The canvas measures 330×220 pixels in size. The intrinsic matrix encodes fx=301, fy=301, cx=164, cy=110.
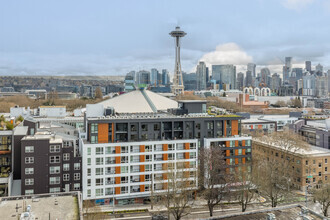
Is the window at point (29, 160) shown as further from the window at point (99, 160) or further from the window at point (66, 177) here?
the window at point (99, 160)

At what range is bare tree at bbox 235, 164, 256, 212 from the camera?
47.4m

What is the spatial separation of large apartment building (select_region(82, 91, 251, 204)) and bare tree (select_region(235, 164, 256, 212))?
129 inches

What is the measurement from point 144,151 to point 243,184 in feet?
56.1

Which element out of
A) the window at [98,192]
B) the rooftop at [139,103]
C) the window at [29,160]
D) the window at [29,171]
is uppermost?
the rooftop at [139,103]

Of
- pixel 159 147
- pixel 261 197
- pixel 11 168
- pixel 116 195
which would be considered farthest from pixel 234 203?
pixel 11 168

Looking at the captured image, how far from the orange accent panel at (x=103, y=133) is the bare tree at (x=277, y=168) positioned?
2579cm

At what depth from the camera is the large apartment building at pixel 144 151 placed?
1956 inches

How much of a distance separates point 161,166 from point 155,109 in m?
26.5

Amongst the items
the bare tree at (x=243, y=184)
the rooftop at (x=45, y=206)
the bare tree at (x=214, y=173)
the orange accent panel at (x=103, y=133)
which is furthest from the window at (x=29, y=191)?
the bare tree at (x=243, y=184)

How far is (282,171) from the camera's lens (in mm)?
57969

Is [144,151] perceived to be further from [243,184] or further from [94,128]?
[243,184]

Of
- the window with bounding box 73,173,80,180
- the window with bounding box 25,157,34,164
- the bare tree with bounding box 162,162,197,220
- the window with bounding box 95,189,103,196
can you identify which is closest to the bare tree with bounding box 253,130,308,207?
the bare tree with bounding box 162,162,197,220

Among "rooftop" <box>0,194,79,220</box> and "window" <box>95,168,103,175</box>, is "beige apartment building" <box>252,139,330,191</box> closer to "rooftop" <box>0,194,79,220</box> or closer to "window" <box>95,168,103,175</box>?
"window" <box>95,168,103,175</box>

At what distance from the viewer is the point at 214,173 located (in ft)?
161
